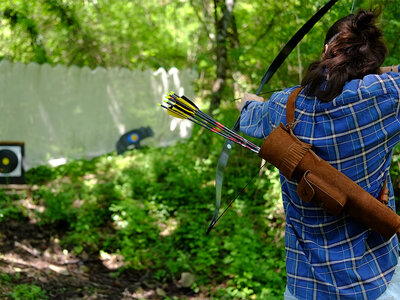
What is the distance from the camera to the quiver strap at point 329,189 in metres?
1.73

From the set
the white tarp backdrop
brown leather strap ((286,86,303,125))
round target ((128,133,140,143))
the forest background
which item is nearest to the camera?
brown leather strap ((286,86,303,125))

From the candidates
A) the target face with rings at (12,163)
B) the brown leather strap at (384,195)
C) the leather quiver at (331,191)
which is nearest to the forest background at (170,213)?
the target face with rings at (12,163)

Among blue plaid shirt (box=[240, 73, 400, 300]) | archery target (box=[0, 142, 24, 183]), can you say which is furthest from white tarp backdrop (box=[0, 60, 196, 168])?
blue plaid shirt (box=[240, 73, 400, 300])

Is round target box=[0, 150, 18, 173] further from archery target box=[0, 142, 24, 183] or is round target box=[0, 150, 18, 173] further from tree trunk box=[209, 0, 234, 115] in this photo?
tree trunk box=[209, 0, 234, 115]

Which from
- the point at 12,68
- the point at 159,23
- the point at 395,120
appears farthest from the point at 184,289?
the point at 159,23

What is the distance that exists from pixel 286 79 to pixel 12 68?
4.84 m

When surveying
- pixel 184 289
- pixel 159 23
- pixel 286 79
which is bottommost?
pixel 184 289

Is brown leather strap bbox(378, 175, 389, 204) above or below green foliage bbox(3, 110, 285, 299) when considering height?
above

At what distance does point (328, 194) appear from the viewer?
1.73 m

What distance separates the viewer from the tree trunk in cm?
726

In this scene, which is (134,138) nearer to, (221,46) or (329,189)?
(221,46)

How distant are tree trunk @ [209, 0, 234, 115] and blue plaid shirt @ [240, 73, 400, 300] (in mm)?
5676

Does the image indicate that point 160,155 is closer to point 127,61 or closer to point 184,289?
point 184,289

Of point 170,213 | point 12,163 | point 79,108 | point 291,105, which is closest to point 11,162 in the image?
point 12,163
